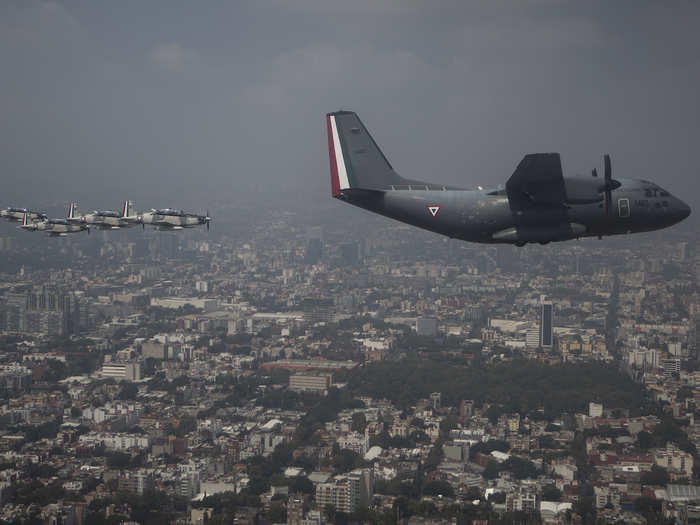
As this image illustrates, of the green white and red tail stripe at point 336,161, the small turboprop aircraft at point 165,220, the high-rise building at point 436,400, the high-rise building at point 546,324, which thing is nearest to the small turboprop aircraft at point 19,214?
the small turboprop aircraft at point 165,220

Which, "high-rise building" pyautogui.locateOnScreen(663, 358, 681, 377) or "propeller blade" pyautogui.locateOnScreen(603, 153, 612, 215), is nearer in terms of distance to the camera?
"propeller blade" pyautogui.locateOnScreen(603, 153, 612, 215)

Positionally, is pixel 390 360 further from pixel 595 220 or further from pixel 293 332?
pixel 595 220

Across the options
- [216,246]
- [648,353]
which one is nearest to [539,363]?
[648,353]

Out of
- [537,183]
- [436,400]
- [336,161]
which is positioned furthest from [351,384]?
[537,183]

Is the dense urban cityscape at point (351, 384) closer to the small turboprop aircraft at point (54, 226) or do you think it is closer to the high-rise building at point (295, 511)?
the high-rise building at point (295, 511)

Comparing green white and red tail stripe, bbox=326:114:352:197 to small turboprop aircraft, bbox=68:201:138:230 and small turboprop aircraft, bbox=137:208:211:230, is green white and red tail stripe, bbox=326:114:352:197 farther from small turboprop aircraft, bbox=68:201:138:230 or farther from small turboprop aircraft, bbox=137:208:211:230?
small turboprop aircraft, bbox=68:201:138:230

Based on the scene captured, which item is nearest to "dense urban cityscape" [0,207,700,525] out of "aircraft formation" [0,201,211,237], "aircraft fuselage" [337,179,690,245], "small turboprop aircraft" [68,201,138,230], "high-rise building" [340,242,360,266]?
"high-rise building" [340,242,360,266]

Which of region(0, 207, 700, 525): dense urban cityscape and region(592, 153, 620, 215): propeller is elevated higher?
region(592, 153, 620, 215): propeller
